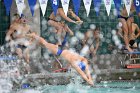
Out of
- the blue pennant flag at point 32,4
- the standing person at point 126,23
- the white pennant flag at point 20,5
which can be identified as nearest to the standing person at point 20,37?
the white pennant flag at point 20,5

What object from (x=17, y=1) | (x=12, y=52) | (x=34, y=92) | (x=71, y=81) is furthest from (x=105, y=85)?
(x=17, y=1)

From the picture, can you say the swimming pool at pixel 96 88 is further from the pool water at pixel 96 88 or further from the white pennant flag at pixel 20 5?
the white pennant flag at pixel 20 5

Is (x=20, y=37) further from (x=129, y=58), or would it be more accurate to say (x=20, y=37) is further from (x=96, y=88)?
(x=129, y=58)

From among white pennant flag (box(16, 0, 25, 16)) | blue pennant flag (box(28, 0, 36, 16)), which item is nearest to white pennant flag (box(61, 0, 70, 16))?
blue pennant flag (box(28, 0, 36, 16))

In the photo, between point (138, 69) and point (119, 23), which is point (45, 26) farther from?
point (138, 69)

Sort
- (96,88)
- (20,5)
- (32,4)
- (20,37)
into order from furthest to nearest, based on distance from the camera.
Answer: (32,4)
(20,5)
(20,37)
(96,88)

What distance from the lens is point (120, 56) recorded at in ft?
39.4

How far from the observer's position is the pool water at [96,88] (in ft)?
29.0

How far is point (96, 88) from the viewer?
30.4 feet

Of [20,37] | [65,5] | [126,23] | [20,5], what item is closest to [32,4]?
[20,5]

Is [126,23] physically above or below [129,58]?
above

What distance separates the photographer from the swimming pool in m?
8.85

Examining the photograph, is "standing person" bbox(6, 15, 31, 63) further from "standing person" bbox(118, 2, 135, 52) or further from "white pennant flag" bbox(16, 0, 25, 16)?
"standing person" bbox(118, 2, 135, 52)

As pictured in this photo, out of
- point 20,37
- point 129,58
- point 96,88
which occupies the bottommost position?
point 96,88
